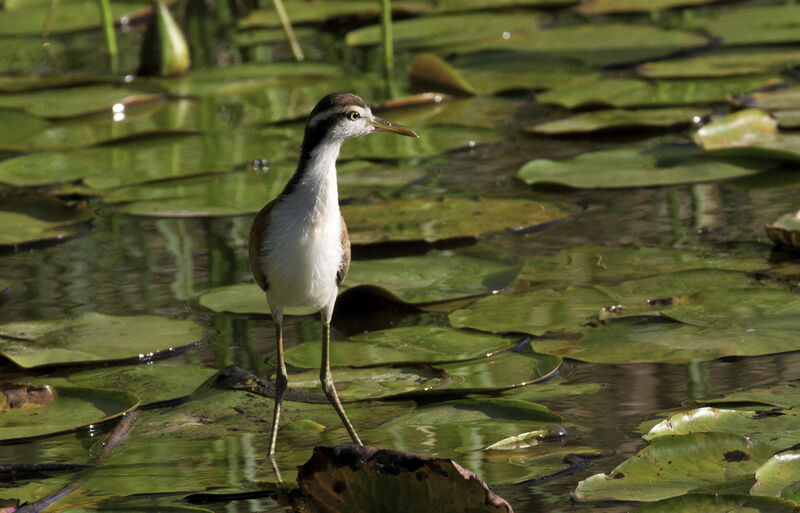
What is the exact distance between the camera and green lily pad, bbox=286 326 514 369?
3730 mm

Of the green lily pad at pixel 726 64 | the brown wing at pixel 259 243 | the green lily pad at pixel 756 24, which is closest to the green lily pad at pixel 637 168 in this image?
the green lily pad at pixel 726 64

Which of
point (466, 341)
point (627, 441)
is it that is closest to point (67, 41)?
point (466, 341)

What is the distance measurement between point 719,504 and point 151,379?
1898mm

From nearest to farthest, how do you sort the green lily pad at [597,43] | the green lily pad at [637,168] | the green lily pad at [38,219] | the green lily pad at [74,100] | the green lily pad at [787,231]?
the green lily pad at [787,231], the green lily pad at [38,219], the green lily pad at [637,168], the green lily pad at [74,100], the green lily pad at [597,43]

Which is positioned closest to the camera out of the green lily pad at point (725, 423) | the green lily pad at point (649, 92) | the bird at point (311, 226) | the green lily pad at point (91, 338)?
the green lily pad at point (725, 423)

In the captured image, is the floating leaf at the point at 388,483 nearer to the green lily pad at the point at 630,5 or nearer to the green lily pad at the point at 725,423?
the green lily pad at the point at 725,423

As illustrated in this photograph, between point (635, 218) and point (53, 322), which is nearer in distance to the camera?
point (53, 322)

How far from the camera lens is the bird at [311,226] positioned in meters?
3.18

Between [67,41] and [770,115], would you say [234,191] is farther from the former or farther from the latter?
[67,41]

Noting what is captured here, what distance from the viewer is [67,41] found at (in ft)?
33.0

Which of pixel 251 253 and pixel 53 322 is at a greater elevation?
pixel 251 253

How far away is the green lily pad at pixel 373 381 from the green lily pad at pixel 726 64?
388cm

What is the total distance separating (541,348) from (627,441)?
28.8 inches

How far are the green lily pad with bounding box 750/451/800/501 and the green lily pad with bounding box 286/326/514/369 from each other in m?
1.20
